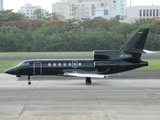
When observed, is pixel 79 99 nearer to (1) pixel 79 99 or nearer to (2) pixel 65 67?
(1) pixel 79 99

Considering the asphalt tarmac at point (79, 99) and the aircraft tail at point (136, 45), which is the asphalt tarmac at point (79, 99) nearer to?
the asphalt tarmac at point (79, 99)

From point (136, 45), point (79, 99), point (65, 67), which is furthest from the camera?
point (65, 67)

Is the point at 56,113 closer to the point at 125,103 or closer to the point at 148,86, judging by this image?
the point at 125,103

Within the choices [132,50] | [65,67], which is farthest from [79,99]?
[132,50]

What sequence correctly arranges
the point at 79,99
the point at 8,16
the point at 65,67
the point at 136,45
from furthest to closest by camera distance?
the point at 8,16 → the point at 65,67 → the point at 136,45 → the point at 79,99

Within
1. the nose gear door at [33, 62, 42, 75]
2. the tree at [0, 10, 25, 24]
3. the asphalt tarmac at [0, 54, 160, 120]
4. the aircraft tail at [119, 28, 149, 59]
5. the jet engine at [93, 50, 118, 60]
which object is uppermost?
the tree at [0, 10, 25, 24]

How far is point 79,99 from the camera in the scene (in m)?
28.3

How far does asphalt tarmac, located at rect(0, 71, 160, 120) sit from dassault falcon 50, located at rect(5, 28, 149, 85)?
108 cm

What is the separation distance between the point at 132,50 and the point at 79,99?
10.2 metres

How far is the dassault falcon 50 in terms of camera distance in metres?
37.0

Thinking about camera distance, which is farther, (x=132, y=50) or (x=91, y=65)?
(x=91, y=65)

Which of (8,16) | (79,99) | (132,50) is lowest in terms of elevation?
(79,99)

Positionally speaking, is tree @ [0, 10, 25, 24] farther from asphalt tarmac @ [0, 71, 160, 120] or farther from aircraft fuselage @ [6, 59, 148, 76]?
aircraft fuselage @ [6, 59, 148, 76]

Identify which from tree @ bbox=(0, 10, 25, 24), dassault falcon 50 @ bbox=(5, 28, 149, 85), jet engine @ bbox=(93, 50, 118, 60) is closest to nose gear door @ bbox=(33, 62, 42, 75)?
dassault falcon 50 @ bbox=(5, 28, 149, 85)
